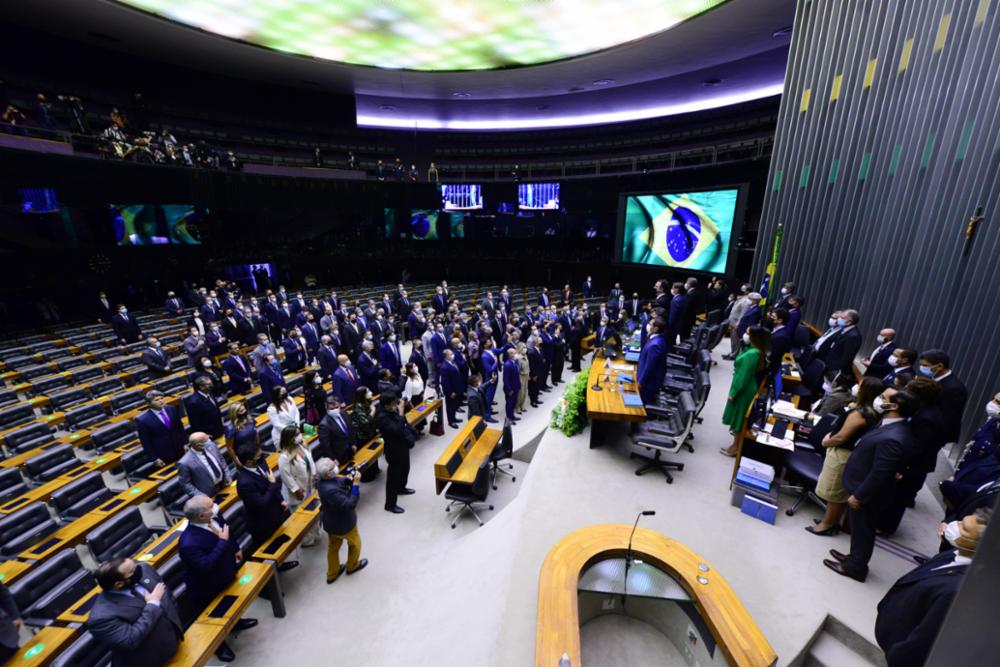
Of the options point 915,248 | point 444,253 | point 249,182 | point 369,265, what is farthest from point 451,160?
point 915,248

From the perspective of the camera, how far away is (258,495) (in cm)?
461

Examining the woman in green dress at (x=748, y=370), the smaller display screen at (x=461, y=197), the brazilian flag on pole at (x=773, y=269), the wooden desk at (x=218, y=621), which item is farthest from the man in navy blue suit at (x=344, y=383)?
the smaller display screen at (x=461, y=197)

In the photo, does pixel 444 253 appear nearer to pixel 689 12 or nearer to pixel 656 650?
pixel 689 12

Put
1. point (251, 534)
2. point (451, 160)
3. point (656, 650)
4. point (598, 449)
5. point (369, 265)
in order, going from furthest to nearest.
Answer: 1. point (451, 160)
2. point (369, 265)
3. point (598, 449)
4. point (251, 534)
5. point (656, 650)

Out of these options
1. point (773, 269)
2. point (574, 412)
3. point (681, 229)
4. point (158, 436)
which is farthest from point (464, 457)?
point (681, 229)

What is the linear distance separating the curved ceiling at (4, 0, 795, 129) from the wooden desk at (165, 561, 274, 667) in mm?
16345

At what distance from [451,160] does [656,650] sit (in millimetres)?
26603

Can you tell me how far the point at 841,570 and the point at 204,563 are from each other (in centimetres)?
560

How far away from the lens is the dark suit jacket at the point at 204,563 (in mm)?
3738

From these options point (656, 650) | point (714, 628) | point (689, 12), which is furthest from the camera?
point (689, 12)

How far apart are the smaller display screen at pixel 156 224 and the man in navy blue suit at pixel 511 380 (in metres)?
15.9

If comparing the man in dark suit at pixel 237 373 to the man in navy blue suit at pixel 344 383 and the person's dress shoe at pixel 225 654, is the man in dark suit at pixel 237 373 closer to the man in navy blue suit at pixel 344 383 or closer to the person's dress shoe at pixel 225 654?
the man in navy blue suit at pixel 344 383

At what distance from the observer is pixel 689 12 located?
44.2 ft

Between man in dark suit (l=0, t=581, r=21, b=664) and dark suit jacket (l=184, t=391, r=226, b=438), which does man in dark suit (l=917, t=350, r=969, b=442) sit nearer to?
man in dark suit (l=0, t=581, r=21, b=664)
